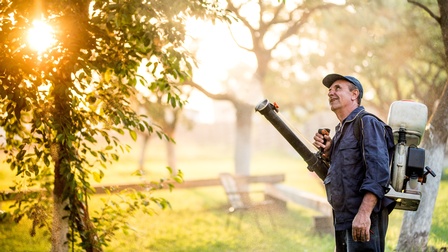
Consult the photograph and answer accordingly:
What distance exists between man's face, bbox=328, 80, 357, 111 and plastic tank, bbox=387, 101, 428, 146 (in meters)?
0.73

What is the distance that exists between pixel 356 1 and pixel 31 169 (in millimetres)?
7903

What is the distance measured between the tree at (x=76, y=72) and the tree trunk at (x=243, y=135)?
11.2 meters

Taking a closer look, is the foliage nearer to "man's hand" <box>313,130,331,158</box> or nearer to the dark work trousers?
"man's hand" <box>313,130,331,158</box>

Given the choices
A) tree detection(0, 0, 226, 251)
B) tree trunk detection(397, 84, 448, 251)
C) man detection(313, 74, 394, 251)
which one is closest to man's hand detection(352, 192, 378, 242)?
man detection(313, 74, 394, 251)

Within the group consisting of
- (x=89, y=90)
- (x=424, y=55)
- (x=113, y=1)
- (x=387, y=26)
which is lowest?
(x=89, y=90)

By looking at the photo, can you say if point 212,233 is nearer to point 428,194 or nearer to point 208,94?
point 428,194

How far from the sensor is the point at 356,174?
11.8 ft

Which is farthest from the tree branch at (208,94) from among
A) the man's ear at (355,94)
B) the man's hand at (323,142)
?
the man's ear at (355,94)

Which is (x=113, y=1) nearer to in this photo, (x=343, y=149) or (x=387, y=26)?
(x=343, y=149)

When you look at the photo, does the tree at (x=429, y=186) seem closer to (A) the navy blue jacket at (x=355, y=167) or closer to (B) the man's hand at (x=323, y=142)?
(B) the man's hand at (x=323, y=142)

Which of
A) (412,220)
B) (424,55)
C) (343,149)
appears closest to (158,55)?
(343,149)

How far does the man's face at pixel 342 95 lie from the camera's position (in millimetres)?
3793

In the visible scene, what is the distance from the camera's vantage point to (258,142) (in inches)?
1932

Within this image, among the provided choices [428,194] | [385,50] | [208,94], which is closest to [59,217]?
[428,194]
